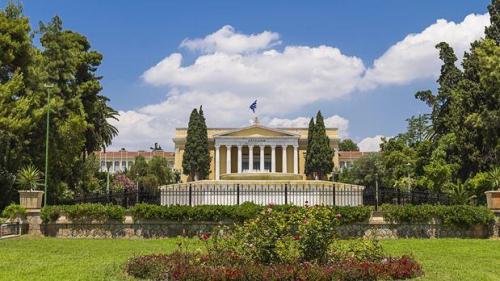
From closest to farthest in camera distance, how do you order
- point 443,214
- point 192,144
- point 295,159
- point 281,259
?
point 281,259
point 443,214
point 192,144
point 295,159

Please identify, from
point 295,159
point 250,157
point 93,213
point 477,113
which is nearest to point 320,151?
point 295,159

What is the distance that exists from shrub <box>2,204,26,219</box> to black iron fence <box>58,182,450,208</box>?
2.90 metres

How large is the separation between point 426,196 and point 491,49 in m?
10.3

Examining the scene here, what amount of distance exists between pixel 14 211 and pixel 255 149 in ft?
237

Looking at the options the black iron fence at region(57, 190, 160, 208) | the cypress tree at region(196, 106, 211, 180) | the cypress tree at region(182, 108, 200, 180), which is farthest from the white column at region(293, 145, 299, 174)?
the black iron fence at region(57, 190, 160, 208)

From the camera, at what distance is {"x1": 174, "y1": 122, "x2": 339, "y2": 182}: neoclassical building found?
90.1m

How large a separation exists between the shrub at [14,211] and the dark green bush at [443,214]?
525 inches

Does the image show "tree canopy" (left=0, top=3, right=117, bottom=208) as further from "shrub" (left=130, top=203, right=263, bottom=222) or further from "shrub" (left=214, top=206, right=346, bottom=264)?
"shrub" (left=214, top=206, right=346, bottom=264)

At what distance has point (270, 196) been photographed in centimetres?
2358

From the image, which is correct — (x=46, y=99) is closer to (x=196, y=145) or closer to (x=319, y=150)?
(x=196, y=145)

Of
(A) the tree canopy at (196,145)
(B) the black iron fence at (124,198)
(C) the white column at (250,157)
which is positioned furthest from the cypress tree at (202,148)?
(B) the black iron fence at (124,198)

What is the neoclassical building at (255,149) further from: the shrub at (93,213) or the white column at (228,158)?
the shrub at (93,213)

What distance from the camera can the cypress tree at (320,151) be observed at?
80688 mm

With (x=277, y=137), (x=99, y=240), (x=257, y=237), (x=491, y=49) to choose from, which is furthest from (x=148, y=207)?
(x=277, y=137)
